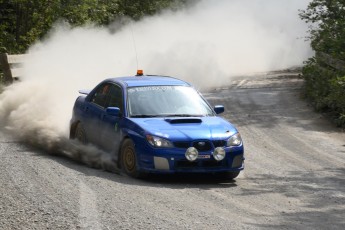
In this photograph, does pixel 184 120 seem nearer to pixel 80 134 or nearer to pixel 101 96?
pixel 101 96

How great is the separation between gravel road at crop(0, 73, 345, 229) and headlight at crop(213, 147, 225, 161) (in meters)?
0.38

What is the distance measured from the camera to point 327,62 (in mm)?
21406

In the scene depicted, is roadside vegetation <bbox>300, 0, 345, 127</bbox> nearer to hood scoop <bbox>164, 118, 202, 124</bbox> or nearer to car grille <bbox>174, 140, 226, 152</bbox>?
hood scoop <bbox>164, 118, 202, 124</bbox>

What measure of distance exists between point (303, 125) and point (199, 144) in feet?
25.0

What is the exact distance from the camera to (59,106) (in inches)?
680

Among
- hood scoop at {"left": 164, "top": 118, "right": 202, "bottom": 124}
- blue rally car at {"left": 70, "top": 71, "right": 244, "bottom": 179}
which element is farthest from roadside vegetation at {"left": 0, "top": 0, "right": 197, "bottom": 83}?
hood scoop at {"left": 164, "top": 118, "right": 202, "bottom": 124}

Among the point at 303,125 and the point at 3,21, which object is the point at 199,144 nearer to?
the point at 303,125

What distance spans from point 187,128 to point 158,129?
1.47ft

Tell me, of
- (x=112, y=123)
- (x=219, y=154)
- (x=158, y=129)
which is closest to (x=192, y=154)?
(x=219, y=154)

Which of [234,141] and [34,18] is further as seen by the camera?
[34,18]

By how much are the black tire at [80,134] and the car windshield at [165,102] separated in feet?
4.62

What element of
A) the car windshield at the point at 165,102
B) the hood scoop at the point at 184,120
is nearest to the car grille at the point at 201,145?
the hood scoop at the point at 184,120

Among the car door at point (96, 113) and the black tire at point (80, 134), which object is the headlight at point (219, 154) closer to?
the car door at point (96, 113)

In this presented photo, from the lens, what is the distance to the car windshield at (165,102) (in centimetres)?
1282
